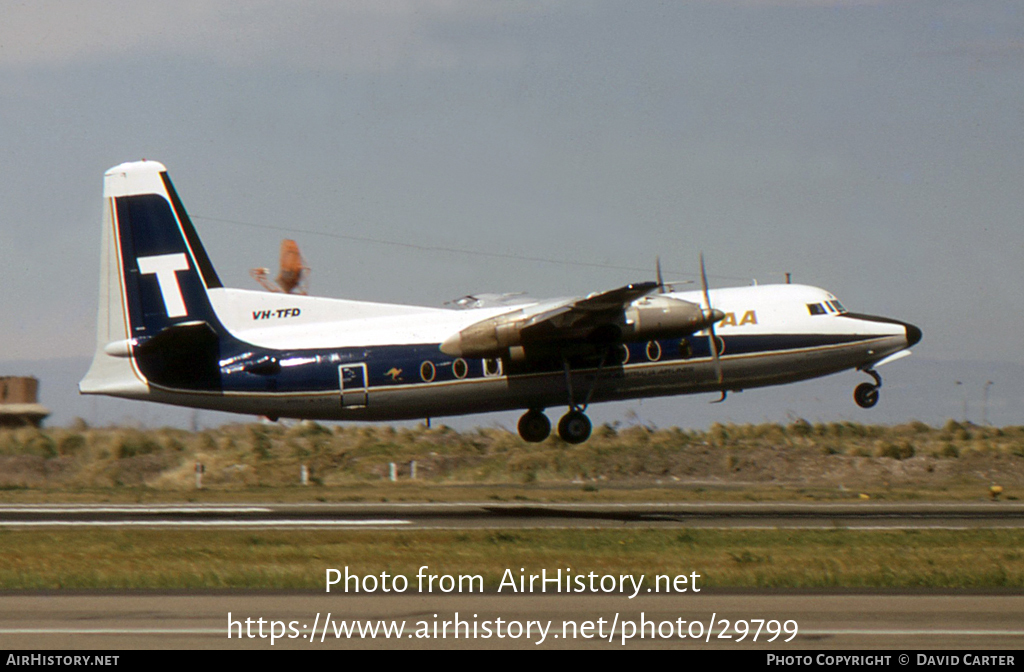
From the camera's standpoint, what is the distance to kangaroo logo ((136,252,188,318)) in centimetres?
3534

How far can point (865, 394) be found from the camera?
1560 inches

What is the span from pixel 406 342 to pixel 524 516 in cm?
665

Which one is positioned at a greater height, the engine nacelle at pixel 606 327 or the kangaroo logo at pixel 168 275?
the kangaroo logo at pixel 168 275

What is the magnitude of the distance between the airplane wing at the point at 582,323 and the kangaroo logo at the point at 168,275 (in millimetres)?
8565

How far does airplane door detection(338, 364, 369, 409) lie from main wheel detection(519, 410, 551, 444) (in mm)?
5755

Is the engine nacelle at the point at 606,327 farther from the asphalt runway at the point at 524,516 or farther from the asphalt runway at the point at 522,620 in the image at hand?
the asphalt runway at the point at 522,620

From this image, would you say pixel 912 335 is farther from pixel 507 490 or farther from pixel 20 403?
pixel 20 403

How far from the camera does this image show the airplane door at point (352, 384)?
33719 mm

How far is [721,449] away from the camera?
177 ft

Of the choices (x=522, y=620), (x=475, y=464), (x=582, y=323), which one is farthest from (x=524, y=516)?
(x=475, y=464)

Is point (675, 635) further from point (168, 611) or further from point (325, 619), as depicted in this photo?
point (168, 611)

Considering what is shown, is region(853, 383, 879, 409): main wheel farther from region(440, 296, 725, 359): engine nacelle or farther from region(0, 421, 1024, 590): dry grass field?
region(440, 296, 725, 359): engine nacelle

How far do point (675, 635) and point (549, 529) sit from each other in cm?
1422

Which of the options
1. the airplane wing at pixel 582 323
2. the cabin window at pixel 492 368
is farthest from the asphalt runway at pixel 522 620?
the cabin window at pixel 492 368
